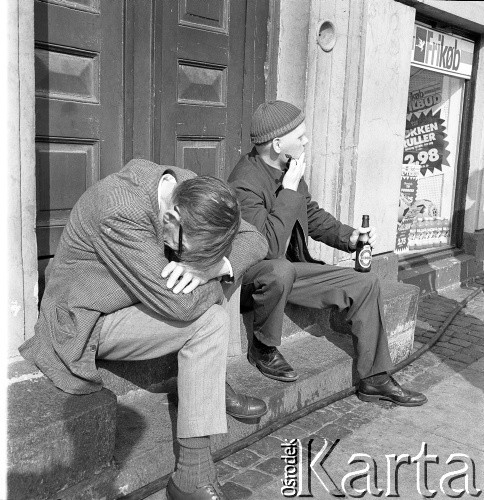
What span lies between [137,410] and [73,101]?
163cm

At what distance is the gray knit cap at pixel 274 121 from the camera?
4102 mm

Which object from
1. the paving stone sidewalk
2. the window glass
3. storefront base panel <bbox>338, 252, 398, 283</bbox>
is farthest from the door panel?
the window glass

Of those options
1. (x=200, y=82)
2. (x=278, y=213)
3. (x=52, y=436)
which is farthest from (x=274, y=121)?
(x=52, y=436)

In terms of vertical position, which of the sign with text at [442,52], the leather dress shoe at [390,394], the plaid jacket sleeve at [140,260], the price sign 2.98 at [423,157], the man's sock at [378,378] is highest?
the sign with text at [442,52]

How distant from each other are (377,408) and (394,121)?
2.77 meters

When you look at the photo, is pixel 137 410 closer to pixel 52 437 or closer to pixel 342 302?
pixel 52 437

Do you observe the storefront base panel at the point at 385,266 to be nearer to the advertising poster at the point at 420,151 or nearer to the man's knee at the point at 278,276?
the advertising poster at the point at 420,151

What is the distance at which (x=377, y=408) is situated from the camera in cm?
419

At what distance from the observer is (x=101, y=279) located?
2957 mm

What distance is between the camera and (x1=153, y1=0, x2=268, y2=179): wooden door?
171 inches

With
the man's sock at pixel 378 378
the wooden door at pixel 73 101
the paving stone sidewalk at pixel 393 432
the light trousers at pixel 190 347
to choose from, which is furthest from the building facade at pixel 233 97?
the man's sock at pixel 378 378

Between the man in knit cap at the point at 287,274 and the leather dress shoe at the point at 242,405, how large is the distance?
1.18 feet

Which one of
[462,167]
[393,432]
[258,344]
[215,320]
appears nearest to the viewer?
[215,320]

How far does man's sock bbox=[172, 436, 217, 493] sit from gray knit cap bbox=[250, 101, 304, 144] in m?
1.86
